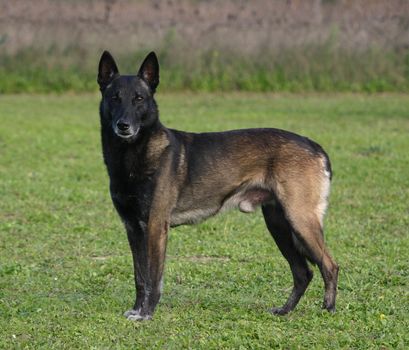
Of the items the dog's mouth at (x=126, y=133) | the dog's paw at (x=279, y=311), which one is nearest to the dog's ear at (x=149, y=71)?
the dog's mouth at (x=126, y=133)

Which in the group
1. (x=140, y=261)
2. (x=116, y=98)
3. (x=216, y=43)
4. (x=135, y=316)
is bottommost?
(x=216, y=43)

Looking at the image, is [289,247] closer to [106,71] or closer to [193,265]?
[193,265]

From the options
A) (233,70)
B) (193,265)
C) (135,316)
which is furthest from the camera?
(233,70)

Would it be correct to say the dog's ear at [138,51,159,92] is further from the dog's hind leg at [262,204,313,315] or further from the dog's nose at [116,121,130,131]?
the dog's hind leg at [262,204,313,315]

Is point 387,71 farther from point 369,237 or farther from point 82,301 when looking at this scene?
point 82,301

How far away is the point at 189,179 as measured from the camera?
6898 millimetres

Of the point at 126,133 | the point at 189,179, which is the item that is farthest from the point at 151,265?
the point at 126,133

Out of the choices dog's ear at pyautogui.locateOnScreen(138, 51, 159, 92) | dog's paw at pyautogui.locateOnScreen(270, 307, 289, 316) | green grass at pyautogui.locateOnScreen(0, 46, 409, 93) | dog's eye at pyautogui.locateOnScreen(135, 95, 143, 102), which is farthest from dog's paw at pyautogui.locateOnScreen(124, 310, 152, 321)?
green grass at pyautogui.locateOnScreen(0, 46, 409, 93)

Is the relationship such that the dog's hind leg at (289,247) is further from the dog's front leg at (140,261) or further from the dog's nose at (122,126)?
the dog's nose at (122,126)

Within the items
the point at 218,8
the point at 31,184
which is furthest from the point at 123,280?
the point at 218,8

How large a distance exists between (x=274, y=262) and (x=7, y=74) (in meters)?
16.2

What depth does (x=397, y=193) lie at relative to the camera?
1137cm

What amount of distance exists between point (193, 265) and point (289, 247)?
1.32m

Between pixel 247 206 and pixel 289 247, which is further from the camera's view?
pixel 289 247
